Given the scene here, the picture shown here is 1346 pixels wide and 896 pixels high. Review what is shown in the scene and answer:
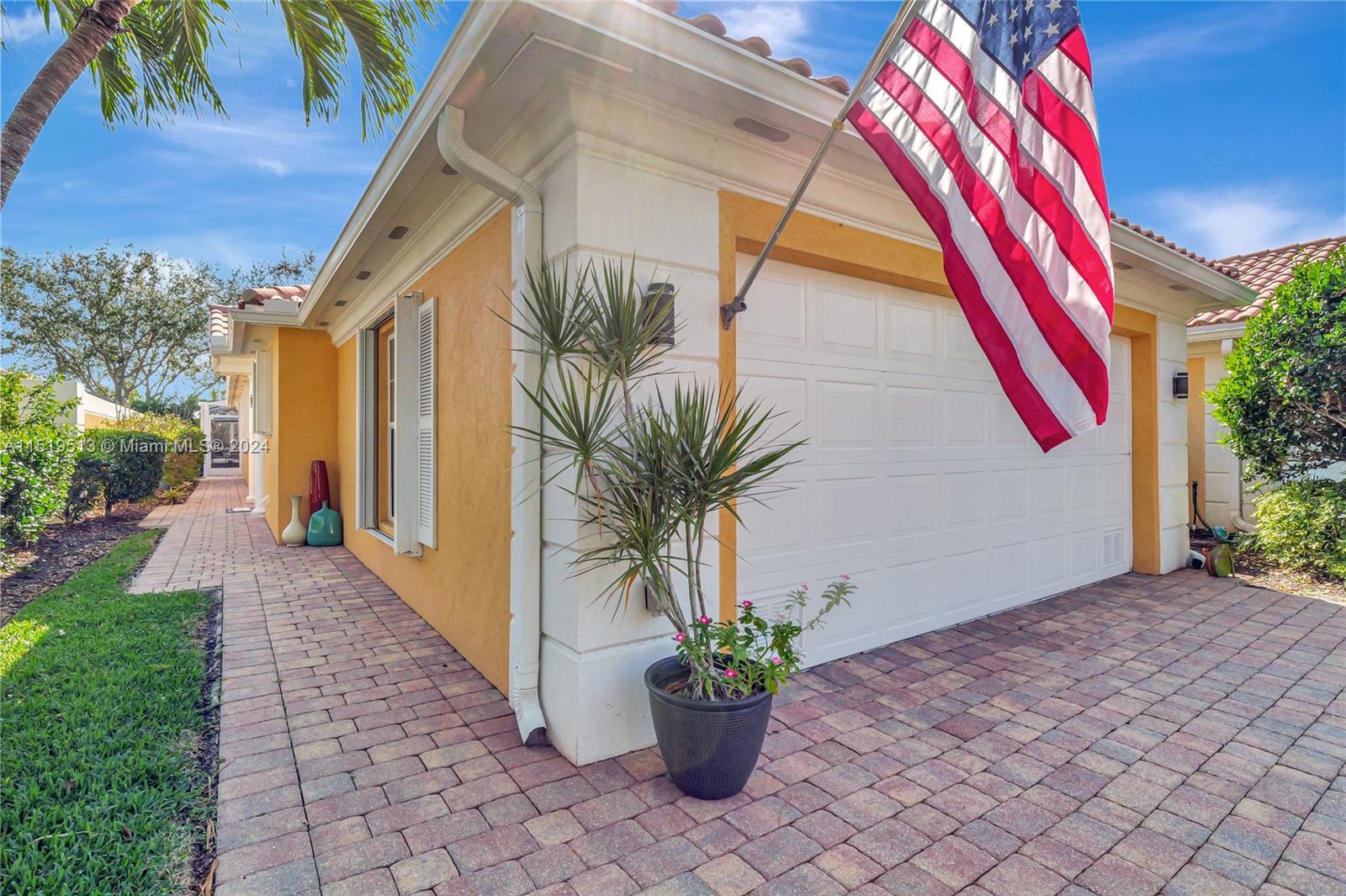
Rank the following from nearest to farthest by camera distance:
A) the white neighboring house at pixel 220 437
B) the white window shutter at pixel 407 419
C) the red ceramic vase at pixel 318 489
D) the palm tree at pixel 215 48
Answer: the white window shutter at pixel 407 419
the palm tree at pixel 215 48
the red ceramic vase at pixel 318 489
the white neighboring house at pixel 220 437

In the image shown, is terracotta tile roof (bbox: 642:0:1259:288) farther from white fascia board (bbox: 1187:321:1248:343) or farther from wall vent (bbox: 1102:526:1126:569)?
white fascia board (bbox: 1187:321:1248:343)

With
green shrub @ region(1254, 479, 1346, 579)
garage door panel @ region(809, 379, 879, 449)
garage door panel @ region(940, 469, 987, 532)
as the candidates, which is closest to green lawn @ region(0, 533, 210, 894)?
garage door panel @ region(809, 379, 879, 449)

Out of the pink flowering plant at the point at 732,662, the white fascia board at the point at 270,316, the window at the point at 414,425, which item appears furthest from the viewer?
the white fascia board at the point at 270,316

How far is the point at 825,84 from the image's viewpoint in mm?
3238

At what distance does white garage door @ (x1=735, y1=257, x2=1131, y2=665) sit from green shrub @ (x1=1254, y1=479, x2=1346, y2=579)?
9.23ft

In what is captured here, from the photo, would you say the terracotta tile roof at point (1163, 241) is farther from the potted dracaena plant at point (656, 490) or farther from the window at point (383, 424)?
the window at point (383, 424)

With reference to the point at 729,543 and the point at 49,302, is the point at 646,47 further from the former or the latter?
the point at 49,302

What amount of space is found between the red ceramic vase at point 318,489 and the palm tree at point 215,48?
4.10 metres

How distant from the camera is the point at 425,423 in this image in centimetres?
507

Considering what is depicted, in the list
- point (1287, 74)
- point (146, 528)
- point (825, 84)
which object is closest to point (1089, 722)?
point (825, 84)

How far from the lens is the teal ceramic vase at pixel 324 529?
27.3 ft

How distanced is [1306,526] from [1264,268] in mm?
5270

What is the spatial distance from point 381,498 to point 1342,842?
6831mm

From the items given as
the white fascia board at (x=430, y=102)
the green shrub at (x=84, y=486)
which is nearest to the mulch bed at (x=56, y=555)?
the green shrub at (x=84, y=486)
